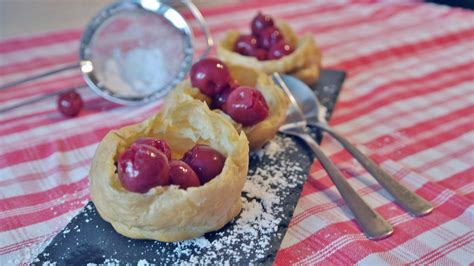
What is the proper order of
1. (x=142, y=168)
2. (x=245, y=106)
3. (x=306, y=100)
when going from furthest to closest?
(x=306, y=100) < (x=245, y=106) < (x=142, y=168)

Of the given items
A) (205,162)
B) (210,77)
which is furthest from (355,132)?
(205,162)

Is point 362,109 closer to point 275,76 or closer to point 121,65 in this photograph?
point 275,76

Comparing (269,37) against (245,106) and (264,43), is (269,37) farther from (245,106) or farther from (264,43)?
(245,106)

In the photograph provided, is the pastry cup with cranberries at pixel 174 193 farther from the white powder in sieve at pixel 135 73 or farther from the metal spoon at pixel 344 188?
the white powder in sieve at pixel 135 73

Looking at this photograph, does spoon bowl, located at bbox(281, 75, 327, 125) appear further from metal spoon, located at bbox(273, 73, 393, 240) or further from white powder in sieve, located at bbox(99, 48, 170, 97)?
white powder in sieve, located at bbox(99, 48, 170, 97)

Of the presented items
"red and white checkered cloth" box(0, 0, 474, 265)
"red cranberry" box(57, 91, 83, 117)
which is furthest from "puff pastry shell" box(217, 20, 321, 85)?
"red cranberry" box(57, 91, 83, 117)

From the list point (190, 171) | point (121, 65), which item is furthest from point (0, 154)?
point (190, 171)
